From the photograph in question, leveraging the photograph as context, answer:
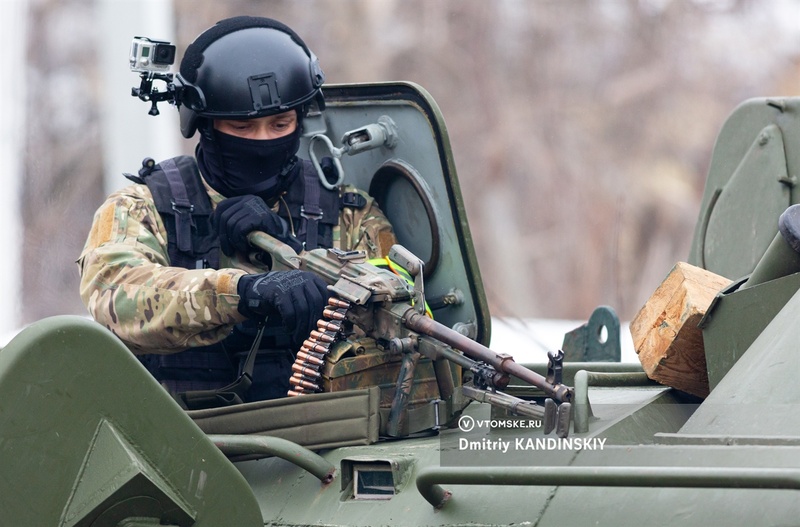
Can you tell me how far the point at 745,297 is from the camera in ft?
13.1

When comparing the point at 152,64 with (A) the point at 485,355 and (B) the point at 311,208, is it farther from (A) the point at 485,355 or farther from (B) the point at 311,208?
(A) the point at 485,355

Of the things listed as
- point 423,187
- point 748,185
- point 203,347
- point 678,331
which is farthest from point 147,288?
point 748,185

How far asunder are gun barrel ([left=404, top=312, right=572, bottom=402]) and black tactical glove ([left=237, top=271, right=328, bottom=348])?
0.24 metres

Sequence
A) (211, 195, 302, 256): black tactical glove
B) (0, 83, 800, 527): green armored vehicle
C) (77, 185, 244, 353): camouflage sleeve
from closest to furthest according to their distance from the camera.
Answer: (0, 83, 800, 527): green armored vehicle, (77, 185, 244, 353): camouflage sleeve, (211, 195, 302, 256): black tactical glove

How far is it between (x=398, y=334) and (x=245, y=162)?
0.92 m

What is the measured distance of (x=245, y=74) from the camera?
482 centimetres

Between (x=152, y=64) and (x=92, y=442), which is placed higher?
(x=152, y=64)

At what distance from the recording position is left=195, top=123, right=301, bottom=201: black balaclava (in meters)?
4.95

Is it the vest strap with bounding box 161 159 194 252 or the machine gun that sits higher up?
the vest strap with bounding box 161 159 194 252

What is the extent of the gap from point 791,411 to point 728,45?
324 inches

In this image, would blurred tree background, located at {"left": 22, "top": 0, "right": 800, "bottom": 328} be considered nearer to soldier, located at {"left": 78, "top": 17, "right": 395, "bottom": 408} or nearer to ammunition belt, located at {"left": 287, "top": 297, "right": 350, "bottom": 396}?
soldier, located at {"left": 78, "top": 17, "right": 395, "bottom": 408}

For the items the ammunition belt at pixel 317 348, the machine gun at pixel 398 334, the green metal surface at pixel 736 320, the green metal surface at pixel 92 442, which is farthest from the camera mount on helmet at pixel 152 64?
the green metal surface at pixel 736 320

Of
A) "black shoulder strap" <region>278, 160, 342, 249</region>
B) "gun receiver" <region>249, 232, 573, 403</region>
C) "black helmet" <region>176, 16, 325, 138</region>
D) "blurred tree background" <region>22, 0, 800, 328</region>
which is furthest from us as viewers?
"blurred tree background" <region>22, 0, 800, 328</region>

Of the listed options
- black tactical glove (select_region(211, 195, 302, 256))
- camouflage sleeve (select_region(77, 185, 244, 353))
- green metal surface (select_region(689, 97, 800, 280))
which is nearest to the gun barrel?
camouflage sleeve (select_region(77, 185, 244, 353))
